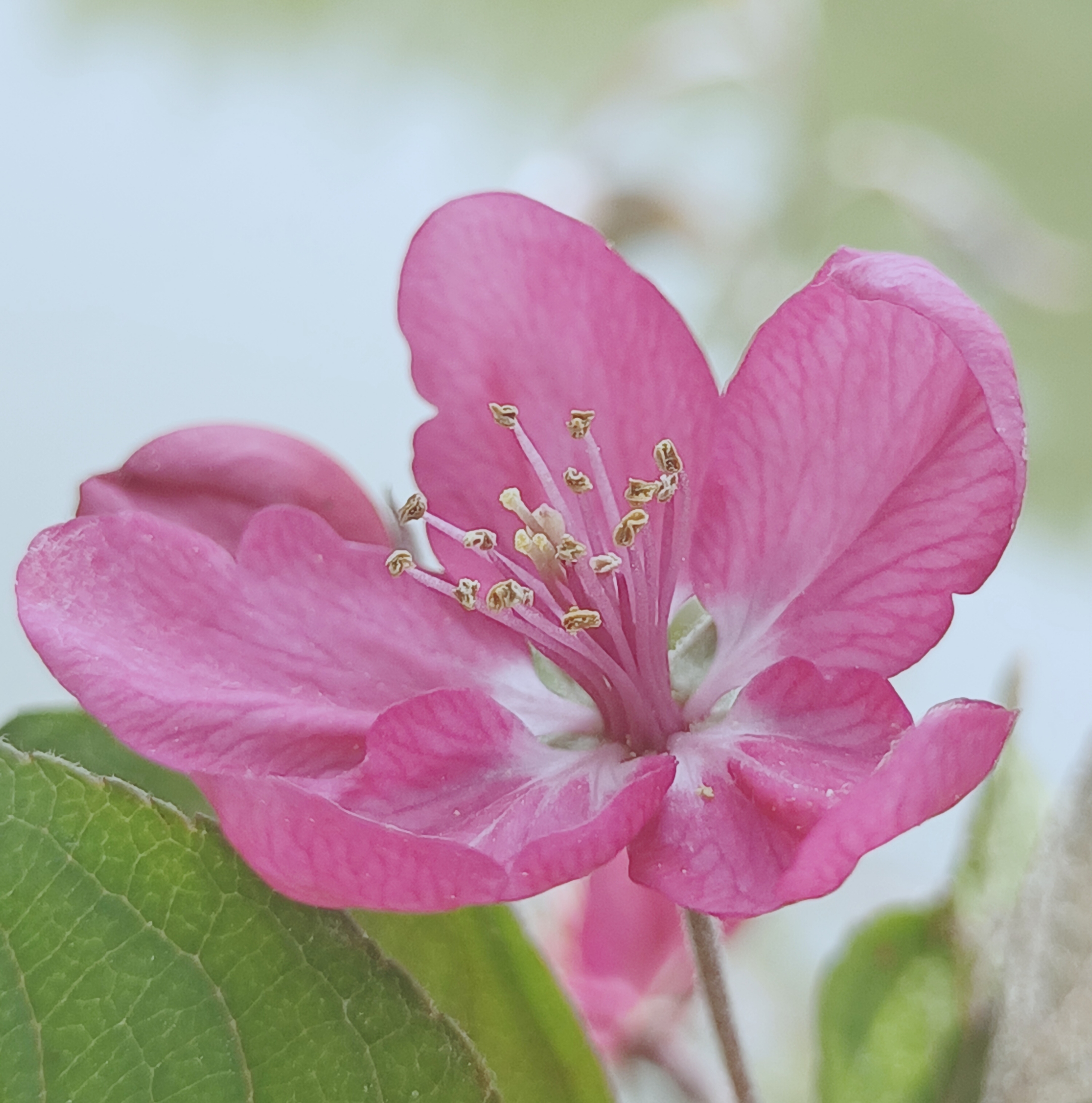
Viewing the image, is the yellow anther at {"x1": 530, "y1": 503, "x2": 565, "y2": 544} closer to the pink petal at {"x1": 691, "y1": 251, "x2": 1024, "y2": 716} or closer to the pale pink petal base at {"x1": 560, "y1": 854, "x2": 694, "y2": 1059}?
the pink petal at {"x1": 691, "y1": 251, "x2": 1024, "y2": 716}

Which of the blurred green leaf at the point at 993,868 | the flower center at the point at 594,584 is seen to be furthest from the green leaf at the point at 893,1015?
the flower center at the point at 594,584

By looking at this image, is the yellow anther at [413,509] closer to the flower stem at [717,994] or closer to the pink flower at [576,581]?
the pink flower at [576,581]

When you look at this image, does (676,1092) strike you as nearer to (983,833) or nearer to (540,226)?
(983,833)

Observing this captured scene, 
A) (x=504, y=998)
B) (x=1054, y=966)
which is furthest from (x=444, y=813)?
(x=1054, y=966)

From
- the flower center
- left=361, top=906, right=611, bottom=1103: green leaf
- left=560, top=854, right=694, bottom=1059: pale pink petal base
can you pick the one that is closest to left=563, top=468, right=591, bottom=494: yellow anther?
the flower center

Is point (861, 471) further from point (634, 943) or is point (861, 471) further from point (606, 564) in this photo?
point (634, 943)

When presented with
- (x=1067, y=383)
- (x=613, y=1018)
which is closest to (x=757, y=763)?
(x=613, y=1018)
